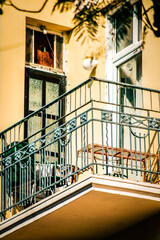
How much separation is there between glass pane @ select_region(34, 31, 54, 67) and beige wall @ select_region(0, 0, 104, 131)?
0.79ft

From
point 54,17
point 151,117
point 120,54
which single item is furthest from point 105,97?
point 151,117

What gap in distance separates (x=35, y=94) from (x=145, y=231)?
3590mm

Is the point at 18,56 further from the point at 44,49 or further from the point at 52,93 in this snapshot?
the point at 52,93

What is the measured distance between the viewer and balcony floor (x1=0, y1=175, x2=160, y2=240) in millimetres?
8703

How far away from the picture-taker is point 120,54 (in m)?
11.7

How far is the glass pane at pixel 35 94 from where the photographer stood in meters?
11.9

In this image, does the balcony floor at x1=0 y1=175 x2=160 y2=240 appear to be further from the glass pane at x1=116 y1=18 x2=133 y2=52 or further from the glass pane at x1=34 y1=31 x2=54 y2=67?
the glass pane at x1=34 y1=31 x2=54 y2=67

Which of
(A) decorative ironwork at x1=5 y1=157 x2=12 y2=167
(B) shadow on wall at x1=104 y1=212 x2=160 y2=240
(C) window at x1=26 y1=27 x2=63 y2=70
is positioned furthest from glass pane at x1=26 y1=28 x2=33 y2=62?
(B) shadow on wall at x1=104 y1=212 x2=160 y2=240

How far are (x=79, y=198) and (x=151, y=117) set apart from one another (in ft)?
5.14

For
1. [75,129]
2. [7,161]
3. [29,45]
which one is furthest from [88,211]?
[29,45]

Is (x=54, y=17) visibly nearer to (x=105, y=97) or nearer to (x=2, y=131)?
(x=105, y=97)

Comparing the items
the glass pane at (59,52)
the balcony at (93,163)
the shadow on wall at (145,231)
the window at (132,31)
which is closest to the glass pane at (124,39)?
the window at (132,31)

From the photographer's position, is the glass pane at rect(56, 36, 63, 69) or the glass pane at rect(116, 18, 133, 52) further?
the glass pane at rect(56, 36, 63, 69)

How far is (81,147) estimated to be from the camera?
922 cm
